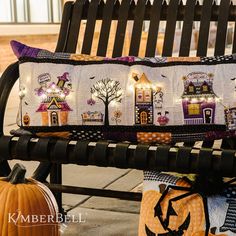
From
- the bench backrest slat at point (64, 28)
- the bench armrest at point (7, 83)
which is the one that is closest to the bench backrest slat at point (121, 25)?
the bench backrest slat at point (64, 28)

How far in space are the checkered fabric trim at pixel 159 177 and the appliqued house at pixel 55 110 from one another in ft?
0.85

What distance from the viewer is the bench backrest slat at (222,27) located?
71.1 inches

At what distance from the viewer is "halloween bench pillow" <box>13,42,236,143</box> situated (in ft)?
4.21

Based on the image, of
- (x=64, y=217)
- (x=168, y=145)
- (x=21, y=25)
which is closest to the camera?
(x=168, y=145)

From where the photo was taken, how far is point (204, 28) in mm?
1836

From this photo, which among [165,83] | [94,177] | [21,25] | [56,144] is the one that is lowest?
[94,177]

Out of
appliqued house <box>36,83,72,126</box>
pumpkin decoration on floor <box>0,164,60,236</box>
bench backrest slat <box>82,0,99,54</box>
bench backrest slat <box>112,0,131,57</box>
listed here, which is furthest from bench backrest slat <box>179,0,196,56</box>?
pumpkin decoration on floor <box>0,164,60,236</box>

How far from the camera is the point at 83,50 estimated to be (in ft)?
6.51

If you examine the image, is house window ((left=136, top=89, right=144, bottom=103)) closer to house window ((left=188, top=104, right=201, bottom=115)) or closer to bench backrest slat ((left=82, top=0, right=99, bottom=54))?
house window ((left=188, top=104, right=201, bottom=115))

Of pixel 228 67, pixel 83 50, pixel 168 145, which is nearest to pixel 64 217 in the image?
pixel 83 50

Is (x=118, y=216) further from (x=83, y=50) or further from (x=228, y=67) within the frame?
(x=228, y=67)

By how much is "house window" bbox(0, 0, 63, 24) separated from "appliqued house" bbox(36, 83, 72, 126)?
1007 cm

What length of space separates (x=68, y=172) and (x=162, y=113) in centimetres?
151

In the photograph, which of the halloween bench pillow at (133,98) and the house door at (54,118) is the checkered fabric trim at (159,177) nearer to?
the halloween bench pillow at (133,98)
